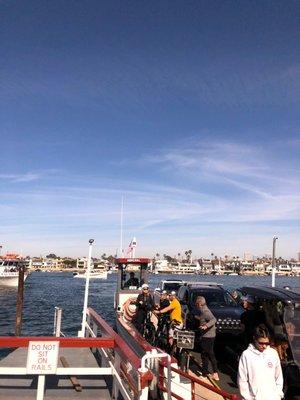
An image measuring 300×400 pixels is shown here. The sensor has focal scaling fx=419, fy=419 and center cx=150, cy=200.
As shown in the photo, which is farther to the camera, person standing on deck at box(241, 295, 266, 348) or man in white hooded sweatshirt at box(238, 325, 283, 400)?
person standing on deck at box(241, 295, 266, 348)

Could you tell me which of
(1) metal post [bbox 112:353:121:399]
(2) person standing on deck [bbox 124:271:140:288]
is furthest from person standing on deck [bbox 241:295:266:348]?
(2) person standing on deck [bbox 124:271:140:288]

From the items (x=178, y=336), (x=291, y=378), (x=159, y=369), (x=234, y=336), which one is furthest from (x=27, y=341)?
(x=234, y=336)

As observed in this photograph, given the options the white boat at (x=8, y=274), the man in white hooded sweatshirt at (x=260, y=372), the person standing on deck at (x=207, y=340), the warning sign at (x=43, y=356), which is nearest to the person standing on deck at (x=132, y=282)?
the person standing on deck at (x=207, y=340)

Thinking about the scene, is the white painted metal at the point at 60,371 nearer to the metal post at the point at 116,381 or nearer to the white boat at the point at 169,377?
the metal post at the point at 116,381

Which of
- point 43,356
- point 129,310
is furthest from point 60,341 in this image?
point 129,310

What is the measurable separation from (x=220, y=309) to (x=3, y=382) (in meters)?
7.13

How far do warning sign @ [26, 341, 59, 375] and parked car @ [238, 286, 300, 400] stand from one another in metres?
4.24

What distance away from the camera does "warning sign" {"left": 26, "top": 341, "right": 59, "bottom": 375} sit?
6.84 m

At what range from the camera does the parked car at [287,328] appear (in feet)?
25.5

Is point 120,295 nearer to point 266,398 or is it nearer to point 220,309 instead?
point 220,309

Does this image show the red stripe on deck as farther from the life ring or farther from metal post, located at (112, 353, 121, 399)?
the life ring

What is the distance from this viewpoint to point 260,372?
5.62 metres

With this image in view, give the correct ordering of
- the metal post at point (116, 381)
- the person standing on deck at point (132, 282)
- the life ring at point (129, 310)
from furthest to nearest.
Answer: the person standing on deck at point (132, 282), the life ring at point (129, 310), the metal post at point (116, 381)

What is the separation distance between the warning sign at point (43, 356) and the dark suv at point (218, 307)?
19.8ft
